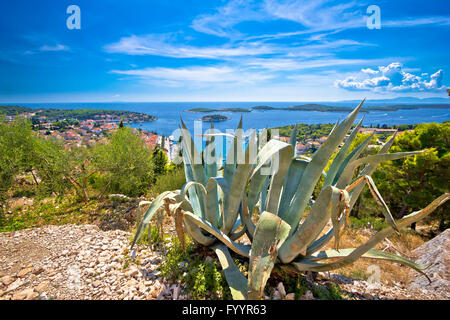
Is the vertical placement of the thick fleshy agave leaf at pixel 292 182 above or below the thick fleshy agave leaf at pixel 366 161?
below

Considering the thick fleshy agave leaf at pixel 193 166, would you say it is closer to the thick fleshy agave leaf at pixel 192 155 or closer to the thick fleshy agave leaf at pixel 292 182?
the thick fleshy agave leaf at pixel 192 155

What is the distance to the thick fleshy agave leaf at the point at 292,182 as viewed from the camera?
2.60 m

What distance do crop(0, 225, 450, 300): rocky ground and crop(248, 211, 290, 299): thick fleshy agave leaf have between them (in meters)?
0.71

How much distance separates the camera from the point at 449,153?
25.3 feet

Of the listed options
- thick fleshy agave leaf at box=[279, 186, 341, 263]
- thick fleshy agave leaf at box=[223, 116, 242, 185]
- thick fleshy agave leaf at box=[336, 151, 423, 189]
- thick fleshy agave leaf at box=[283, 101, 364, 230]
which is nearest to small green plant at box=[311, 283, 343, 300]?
thick fleshy agave leaf at box=[279, 186, 341, 263]

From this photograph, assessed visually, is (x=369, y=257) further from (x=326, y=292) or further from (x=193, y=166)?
(x=193, y=166)

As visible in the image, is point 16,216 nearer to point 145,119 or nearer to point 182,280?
point 182,280

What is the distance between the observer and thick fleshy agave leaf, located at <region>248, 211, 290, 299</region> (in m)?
1.66

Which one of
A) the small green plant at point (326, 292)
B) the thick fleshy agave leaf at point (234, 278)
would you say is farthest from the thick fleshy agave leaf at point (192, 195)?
the small green plant at point (326, 292)

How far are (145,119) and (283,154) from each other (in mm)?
35193

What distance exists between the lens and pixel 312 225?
1.96 metres

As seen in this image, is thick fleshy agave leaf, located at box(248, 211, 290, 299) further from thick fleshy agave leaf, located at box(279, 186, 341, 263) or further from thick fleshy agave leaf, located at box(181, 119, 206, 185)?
thick fleshy agave leaf, located at box(181, 119, 206, 185)

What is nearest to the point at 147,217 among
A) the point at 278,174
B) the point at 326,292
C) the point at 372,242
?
the point at 278,174

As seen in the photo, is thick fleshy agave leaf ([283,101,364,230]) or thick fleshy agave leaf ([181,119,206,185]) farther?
thick fleshy agave leaf ([181,119,206,185])
